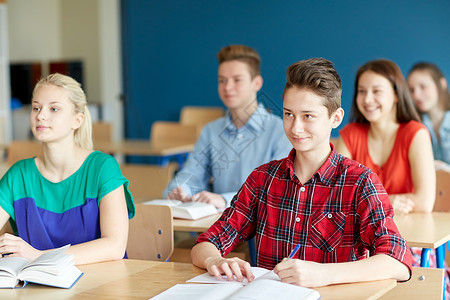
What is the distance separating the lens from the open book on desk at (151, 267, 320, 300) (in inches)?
51.9

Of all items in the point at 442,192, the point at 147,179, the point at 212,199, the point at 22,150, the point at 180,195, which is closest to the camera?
the point at 212,199

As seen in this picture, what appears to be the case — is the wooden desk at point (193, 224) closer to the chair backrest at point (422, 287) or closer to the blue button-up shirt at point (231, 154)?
the blue button-up shirt at point (231, 154)

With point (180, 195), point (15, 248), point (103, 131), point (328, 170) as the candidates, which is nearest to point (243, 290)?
point (328, 170)

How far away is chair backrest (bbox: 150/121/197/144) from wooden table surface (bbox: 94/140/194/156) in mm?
93

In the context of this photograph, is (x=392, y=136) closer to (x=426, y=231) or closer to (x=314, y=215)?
(x=426, y=231)

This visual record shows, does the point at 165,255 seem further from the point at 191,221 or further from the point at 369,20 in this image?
the point at 369,20

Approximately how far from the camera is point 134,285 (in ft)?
5.10

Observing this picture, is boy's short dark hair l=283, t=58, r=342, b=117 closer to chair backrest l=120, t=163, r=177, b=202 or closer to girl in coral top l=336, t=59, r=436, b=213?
girl in coral top l=336, t=59, r=436, b=213

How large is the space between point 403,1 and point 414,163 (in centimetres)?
362

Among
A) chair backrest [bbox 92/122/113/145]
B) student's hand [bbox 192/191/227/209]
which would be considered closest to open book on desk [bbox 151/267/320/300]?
student's hand [bbox 192/191/227/209]

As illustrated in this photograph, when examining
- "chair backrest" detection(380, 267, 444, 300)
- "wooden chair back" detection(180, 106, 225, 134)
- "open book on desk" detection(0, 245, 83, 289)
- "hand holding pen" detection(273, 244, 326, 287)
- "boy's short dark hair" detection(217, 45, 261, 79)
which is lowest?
"chair backrest" detection(380, 267, 444, 300)

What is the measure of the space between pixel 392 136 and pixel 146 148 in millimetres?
2839

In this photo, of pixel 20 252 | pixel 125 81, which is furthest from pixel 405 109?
pixel 125 81

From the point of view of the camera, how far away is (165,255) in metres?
2.19
